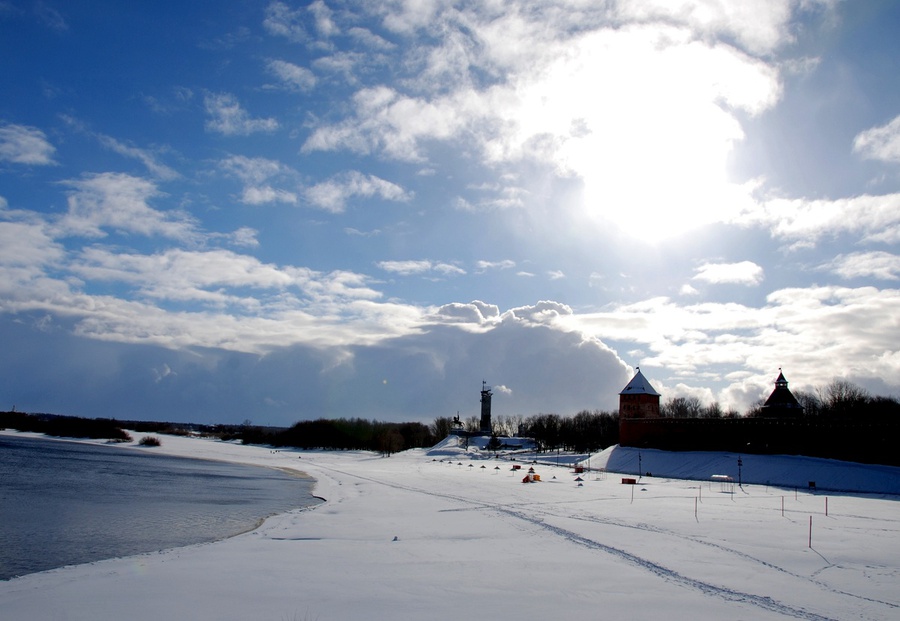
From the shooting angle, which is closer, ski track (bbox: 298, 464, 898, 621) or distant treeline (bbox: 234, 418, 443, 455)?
ski track (bbox: 298, 464, 898, 621)

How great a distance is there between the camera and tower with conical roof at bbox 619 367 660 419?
63691mm

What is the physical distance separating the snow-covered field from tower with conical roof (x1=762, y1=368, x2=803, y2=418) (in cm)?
3514

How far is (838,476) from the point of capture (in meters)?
39.5

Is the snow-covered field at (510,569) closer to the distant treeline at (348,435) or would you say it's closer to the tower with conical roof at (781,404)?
the tower with conical roof at (781,404)

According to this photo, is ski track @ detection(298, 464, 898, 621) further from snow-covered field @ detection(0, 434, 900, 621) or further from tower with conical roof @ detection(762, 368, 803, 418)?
tower with conical roof @ detection(762, 368, 803, 418)

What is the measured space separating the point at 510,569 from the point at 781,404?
176ft

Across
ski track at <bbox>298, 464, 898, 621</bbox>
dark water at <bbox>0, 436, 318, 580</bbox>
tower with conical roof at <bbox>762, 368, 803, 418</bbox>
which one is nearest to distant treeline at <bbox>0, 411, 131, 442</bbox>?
dark water at <bbox>0, 436, 318, 580</bbox>

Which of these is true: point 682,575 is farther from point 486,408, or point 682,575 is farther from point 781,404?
point 486,408

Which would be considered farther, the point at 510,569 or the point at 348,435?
the point at 348,435

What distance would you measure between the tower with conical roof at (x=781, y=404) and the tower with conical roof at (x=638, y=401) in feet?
31.8

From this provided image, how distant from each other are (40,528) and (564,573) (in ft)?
50.0

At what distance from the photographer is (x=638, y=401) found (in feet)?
210

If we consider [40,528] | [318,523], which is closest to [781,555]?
[318,523]

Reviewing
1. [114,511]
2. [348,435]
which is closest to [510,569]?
[114,511]
